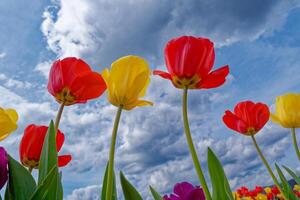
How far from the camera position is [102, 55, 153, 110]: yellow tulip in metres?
1.85

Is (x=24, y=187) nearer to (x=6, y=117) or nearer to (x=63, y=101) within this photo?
(x=6, y=117)

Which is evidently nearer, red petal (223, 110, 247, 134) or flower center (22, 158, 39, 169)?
flower center (22, 158, 39, 169)

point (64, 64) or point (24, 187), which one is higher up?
point (64, 64)

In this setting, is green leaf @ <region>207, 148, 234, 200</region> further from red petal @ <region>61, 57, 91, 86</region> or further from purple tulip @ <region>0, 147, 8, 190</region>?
purple tulip @ <region>0, 147, 8, 190</region>

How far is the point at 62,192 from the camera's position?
1.92 metres

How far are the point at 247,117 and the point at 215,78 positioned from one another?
53.1 inches

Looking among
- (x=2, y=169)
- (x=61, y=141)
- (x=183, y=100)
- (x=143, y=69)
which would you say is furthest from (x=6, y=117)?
(x=183, y=100)

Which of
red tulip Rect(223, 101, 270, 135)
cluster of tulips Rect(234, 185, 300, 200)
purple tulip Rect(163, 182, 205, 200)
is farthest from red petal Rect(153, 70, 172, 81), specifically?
cluster of tulips Rect(234, 185, 300, 200)

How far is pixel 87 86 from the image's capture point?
72.1 inches

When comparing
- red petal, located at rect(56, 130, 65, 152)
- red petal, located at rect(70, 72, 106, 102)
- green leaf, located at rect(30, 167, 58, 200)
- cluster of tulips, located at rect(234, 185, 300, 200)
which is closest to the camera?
green leaf, located at rect(30, 167, 58, 200)

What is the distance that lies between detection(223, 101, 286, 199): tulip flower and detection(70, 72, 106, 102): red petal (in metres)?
1.53

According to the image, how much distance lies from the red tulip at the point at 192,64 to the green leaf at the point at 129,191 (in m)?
0.54

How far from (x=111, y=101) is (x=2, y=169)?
0.56 meters

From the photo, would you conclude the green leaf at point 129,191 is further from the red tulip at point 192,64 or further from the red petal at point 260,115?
the red petal at point 260,115
